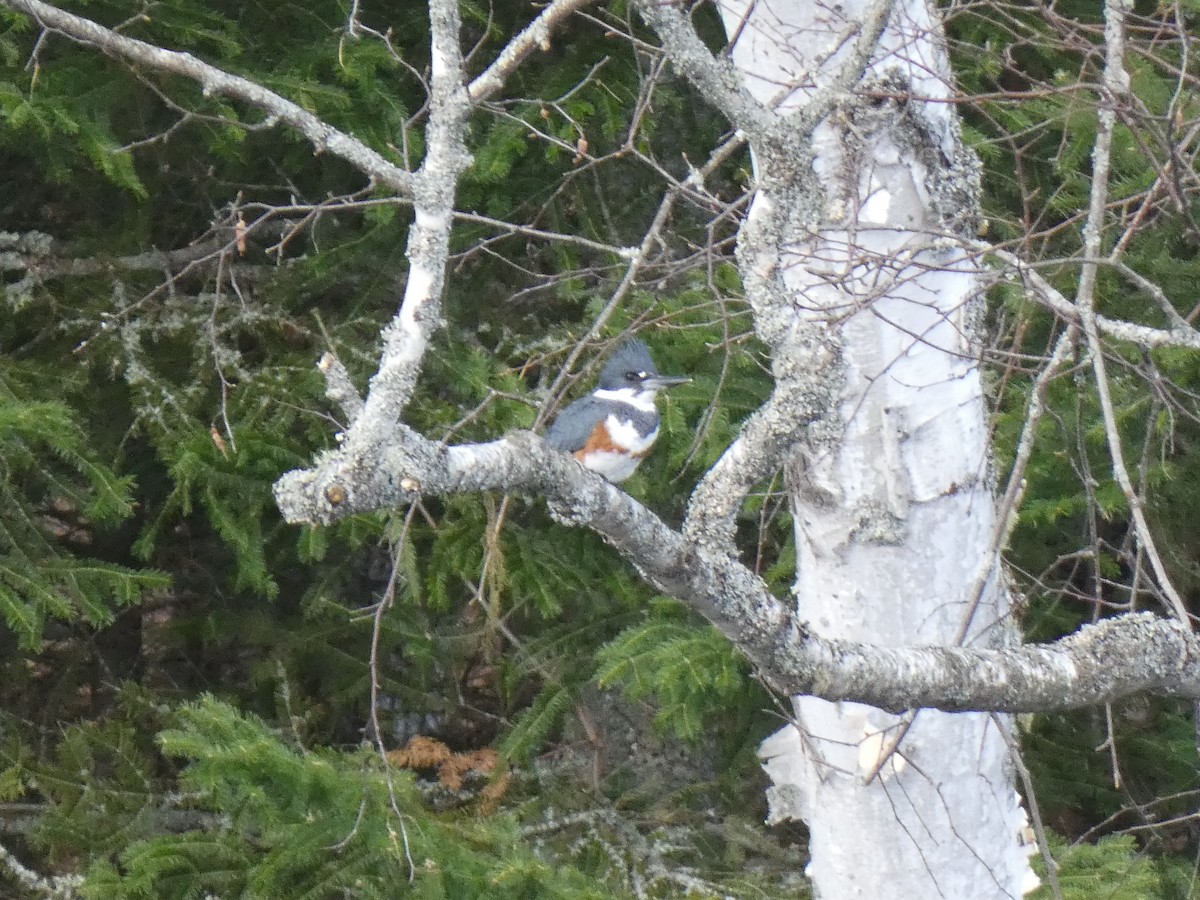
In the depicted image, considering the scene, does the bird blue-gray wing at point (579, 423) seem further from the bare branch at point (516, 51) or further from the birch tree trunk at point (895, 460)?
the bare branch at point (516, 51)

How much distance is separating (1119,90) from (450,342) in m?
2.36

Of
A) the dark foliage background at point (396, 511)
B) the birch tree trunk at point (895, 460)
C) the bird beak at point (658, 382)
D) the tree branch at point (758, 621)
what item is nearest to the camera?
the tree branch at point (758, 621)

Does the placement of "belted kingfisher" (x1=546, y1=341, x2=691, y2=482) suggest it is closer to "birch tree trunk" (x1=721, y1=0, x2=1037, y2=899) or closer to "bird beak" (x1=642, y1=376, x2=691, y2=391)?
"bird beak" (x1=642, y1=376, x2=691, y2=391)

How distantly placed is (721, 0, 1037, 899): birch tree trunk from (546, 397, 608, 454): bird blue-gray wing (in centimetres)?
96

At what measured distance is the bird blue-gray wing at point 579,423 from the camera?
3.50 meters

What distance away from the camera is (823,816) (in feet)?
8.93

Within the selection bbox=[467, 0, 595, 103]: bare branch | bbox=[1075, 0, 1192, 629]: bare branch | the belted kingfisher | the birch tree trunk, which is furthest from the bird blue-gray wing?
bbox=[1075, 0, 1192, 629]: bare branch

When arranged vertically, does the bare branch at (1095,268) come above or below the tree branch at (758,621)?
above

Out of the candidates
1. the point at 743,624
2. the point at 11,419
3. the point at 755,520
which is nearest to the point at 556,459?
the point at 743,624

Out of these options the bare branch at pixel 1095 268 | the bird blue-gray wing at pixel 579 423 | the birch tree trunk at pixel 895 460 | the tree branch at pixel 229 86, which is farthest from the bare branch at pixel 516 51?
the bird blue-gray wing at pixel 579 423

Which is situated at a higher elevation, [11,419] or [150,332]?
[150,332]

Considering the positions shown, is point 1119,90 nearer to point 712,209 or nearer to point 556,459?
point 712,209

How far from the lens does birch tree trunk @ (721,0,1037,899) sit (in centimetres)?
247

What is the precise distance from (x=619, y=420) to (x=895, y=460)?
3.67 ft
